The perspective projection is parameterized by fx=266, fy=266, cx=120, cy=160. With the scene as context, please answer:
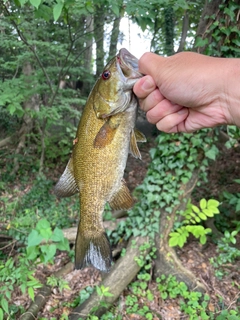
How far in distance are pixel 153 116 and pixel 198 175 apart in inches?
83.1

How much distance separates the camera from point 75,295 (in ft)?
11.4

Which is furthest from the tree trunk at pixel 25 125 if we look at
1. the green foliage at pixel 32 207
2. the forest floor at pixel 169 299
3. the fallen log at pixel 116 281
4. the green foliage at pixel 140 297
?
the green foliage at pixel 140 297

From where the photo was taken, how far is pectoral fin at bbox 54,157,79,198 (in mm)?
1734

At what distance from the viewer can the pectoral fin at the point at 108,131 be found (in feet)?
4.98

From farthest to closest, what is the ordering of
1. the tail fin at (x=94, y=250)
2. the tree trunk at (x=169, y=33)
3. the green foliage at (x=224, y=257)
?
1. the tree trunk at (x=169, y=33)
2. the green foliage at (x=224, y=257)
3. the tail fin at (x=94, y=250)

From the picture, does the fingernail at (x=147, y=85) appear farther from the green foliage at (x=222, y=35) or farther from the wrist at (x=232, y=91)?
the green foliage at (x=222, y=35)

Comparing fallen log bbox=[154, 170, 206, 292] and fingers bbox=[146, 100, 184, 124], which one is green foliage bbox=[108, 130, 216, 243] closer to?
fallen log bbox=[154, 170, 206, 292]

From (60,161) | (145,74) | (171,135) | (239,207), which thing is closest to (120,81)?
(145,74)

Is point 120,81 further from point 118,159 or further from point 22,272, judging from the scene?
point 22,272

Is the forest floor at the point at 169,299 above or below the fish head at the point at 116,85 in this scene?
below

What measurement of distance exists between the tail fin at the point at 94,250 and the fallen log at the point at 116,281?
1585 millimetres

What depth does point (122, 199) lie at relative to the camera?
68.9 inches

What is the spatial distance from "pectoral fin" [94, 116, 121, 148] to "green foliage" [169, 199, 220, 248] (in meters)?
2.06

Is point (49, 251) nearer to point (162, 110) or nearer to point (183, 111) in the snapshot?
point (162, 110)
